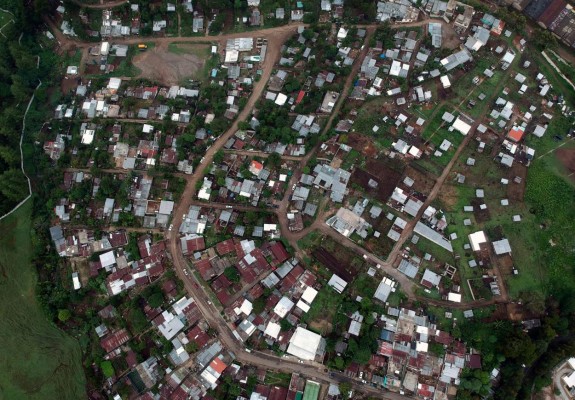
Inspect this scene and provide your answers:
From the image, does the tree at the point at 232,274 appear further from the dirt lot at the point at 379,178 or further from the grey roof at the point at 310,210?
the dirt lot at the point at 379,178

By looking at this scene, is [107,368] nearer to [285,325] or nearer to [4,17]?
[285,325]

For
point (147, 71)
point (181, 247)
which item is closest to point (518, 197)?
point (181, 247)

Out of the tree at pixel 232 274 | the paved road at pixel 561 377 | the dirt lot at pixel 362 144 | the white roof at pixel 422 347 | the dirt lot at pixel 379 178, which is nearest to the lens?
the paved road at pixel 561 377

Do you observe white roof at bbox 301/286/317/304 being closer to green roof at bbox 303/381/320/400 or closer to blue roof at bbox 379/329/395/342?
blue roof at bbox 379/329/395/342

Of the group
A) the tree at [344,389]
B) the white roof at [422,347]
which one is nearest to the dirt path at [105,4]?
the tree at [344,389]

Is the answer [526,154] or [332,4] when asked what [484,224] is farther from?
[332,4]

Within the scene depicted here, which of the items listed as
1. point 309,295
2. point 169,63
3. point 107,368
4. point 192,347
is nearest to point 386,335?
point 309,295

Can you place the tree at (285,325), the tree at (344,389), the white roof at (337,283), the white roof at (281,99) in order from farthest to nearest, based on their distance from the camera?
1. the white roof at (281,99)
2. the white roof at (337,283)
3. the tree at (285,325)
4. the tree at (344,389)
